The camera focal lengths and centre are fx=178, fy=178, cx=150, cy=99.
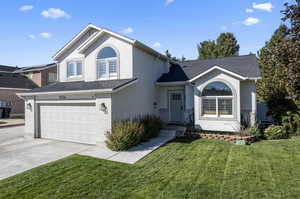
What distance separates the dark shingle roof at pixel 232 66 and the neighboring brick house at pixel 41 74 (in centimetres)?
2169

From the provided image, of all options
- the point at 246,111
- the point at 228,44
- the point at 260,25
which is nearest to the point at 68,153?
the point at 246,111

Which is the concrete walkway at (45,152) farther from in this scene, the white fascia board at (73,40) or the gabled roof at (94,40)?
the white fascia board at (73,40)

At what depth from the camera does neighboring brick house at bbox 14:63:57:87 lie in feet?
87.5

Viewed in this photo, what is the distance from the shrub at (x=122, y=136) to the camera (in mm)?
8484

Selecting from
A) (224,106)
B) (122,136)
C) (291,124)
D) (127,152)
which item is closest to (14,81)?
(122,136)

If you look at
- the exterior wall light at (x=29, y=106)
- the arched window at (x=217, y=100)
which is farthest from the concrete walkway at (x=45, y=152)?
the arched window at (x=217, y=100)

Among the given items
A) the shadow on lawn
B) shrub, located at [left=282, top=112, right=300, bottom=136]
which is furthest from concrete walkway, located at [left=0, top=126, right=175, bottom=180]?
shrub, located at [left=282, top=112, right=300, bottom=136]

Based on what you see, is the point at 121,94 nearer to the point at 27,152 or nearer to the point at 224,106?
the point at 27,152

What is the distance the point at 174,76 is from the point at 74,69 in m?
7.65

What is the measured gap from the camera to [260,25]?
45.6 feet

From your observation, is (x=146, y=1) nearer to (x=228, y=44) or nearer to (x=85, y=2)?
(x=85, y=2)

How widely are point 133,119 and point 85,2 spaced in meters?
7.98

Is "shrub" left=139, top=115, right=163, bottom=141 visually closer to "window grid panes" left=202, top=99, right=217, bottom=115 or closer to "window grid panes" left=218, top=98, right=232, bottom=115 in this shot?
"window grid panes" left=202, top=99, right=217, bottom=115

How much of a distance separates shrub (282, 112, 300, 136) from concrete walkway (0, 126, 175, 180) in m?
7.03
